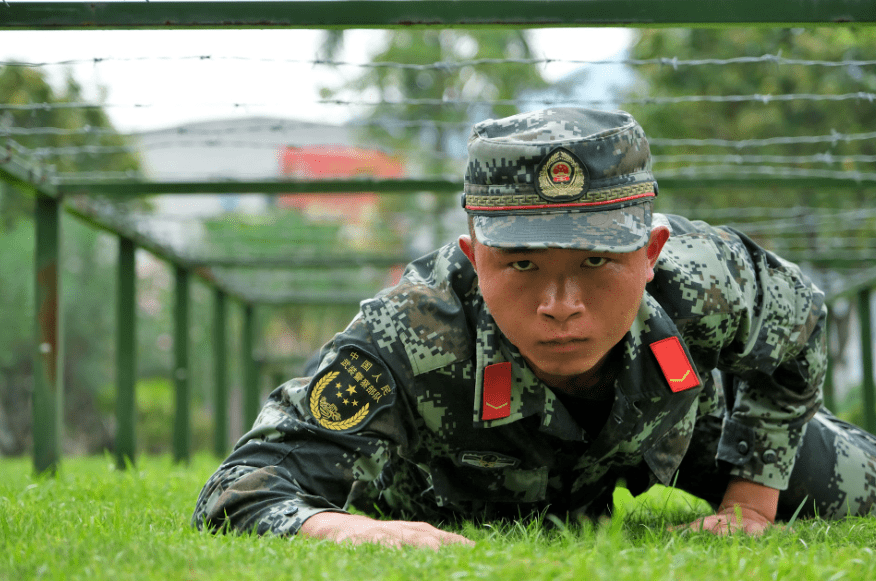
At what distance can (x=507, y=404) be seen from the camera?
2436 mm

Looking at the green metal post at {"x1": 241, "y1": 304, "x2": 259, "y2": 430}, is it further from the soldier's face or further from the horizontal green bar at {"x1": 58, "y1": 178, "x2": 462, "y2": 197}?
the soldier's face

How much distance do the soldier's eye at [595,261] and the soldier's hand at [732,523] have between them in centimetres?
76

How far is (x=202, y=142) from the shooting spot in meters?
4.62

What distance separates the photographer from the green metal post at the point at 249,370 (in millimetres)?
10695

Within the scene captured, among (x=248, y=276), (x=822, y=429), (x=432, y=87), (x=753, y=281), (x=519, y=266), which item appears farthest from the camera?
(x=432, y=87)

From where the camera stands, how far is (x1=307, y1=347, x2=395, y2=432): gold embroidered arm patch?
234 cm

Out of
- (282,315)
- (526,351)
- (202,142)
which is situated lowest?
(282,315)

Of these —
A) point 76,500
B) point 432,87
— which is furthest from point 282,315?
point 76,500

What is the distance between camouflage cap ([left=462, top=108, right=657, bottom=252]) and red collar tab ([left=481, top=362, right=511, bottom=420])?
45 centimetres

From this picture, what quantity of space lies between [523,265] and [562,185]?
224 millimetres

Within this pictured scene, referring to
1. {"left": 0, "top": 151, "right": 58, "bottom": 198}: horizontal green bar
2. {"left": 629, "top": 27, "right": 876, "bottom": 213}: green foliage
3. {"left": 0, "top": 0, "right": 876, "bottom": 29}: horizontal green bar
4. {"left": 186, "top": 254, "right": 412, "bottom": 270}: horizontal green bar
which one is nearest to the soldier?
{"left": 0, "top": 0, "right": 876, "bottom": 29}: horizontal green bar

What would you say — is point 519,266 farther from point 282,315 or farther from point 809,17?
point 282,315

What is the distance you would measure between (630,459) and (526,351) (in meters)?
0.72

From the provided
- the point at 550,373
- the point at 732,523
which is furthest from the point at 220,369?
the point at 550,373
